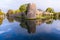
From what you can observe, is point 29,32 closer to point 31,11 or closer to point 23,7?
point 31,11

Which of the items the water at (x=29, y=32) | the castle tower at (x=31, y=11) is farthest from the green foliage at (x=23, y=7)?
the water at (x=29, y=32)

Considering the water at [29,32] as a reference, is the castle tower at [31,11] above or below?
above

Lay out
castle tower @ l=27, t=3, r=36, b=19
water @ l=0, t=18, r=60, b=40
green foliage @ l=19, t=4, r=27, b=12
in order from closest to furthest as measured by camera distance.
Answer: water @ l=0, t=18, r=60, b=40, castle tower @ l=27, t=3, r=36, b=19, green foliage @ l=19, t=4, r=27, b=12

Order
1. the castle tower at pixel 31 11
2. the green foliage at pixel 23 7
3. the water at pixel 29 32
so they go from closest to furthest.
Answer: the water at pixel 29 32
the castle tower at pixel 31 11
the green foliage at pixel 23 7

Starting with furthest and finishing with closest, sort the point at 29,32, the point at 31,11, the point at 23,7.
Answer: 1. the point at 23,7
2. the point at 31,11
3. the point at 29,32

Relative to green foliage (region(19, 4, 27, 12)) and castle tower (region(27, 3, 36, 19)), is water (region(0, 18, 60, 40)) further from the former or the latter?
green foliage (region(19, 4, 27, 12))

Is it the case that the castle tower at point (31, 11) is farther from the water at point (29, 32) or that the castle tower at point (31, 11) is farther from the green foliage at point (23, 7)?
the water at point (29, 32)

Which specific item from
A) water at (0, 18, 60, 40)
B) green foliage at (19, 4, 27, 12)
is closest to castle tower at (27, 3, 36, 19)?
green foliage at (19, 4, 27, 12)

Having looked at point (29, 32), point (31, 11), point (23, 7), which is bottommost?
point (29, 32)

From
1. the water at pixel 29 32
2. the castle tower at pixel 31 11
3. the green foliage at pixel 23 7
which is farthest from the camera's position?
the green foliage at pixel 23 7

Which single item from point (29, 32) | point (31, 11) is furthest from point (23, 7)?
point (29, 32)

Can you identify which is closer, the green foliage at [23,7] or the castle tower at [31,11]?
the castle tower at [31,11]

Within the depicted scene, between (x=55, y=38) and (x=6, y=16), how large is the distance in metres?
11.5

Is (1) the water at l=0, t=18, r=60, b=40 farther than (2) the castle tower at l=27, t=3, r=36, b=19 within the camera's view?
No
